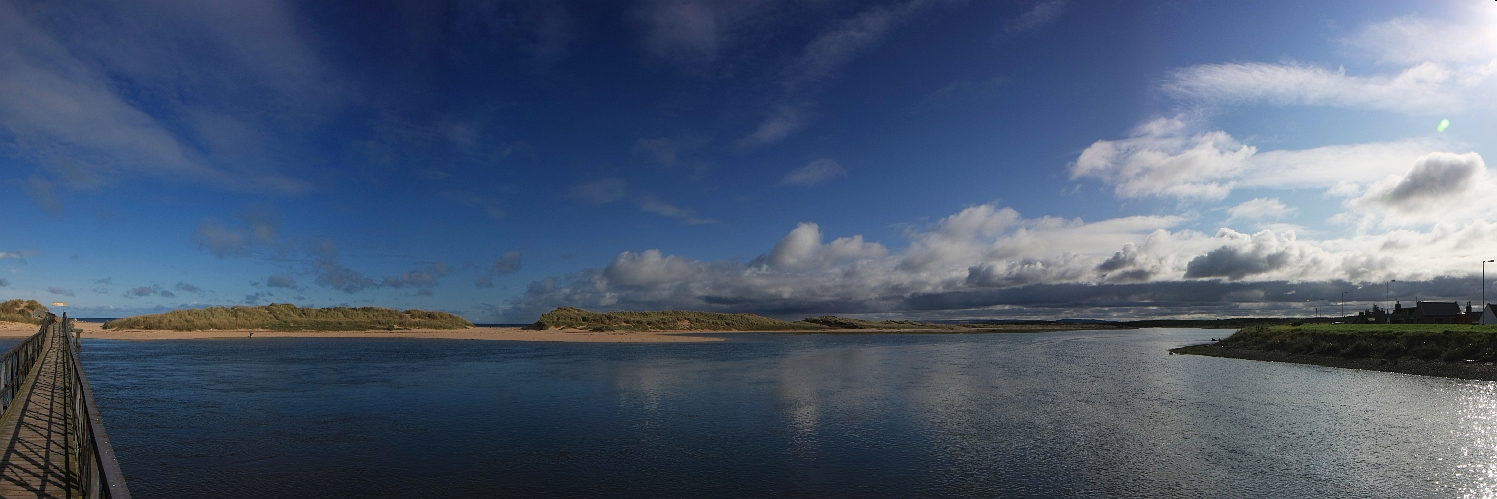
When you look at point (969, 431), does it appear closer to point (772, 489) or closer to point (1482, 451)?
point (772, 489)

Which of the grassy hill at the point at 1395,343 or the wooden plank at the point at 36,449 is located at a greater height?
the wooden plank at the point at 36,449

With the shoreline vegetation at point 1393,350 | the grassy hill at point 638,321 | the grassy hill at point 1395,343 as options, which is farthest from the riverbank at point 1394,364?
the grassy hill at point 638,321

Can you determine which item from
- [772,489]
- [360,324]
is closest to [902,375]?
[772,489]

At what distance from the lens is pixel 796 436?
2078 cm

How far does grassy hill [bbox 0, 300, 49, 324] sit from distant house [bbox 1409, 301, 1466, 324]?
20835cm

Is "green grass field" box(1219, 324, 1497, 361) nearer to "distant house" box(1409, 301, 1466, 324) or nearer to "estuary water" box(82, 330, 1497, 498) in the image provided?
"estuary water" box(82, 330, 1497, 498)

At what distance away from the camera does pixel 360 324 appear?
124875 millimetres

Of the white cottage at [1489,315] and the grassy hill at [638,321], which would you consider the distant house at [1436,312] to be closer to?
the white cottage at [1489,315]

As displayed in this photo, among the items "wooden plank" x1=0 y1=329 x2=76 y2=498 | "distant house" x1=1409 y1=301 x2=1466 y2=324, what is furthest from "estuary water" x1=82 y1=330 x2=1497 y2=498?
"distant house" x1=1409 y1=301 x2=1466 y2=324

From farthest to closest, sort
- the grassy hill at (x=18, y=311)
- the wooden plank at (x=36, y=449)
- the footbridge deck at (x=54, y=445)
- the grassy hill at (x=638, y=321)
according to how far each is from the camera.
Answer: the grassy hill at (x=638, y=321)
the grassy hill at (x=18, y=311)
the wooden plank at (x=36, y=449)
the footbridge deck at (x=54, y=445)

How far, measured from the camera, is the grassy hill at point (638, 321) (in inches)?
5901

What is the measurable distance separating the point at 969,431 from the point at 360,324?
131m

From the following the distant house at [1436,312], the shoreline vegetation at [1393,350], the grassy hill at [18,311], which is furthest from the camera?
the grassy hill at [18,311]

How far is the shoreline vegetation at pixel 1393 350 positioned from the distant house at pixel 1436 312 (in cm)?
6497
